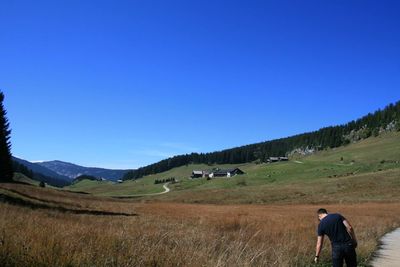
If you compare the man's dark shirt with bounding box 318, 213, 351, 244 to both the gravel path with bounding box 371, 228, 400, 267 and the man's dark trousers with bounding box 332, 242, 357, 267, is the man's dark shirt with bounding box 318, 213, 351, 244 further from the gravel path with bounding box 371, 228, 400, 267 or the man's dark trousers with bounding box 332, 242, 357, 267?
the gravel path with bounding box 371, 228, 400, 267

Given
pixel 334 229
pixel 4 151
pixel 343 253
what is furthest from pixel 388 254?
pixel 4 151

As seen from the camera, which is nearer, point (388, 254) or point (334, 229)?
point (334, 229)

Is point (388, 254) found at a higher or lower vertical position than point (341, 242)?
lower

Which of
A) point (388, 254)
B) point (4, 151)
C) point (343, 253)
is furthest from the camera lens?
point (4, 151)

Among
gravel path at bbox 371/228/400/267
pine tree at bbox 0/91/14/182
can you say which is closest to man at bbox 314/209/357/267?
gravel path at bbox 371/228/400/267

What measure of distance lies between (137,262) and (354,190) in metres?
83.4

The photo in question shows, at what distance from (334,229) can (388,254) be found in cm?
815

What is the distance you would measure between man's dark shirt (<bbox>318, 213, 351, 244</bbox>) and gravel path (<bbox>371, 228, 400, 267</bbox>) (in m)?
4.72

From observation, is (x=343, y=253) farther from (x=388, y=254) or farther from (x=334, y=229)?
(x=388, y=254)

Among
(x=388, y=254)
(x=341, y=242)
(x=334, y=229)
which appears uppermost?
(x=334, y=229)

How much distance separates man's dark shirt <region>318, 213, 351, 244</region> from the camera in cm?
1002

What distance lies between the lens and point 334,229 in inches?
397

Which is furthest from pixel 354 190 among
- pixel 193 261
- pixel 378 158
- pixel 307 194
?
pixel 193 261

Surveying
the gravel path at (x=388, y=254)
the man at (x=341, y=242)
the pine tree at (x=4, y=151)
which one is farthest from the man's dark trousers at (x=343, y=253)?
the pine tree at (x=4, y=151)
